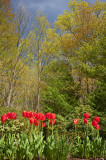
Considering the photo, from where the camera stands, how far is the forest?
1185 cm

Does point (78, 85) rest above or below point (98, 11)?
below

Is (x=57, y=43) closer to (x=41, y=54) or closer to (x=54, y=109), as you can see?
(x=41, y=54)

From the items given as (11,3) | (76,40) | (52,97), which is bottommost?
(52,97)

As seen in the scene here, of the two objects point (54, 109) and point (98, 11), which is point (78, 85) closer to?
point (54, 109)

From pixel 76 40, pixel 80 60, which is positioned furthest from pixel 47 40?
pixel 80 60

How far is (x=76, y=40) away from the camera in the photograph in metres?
15.6

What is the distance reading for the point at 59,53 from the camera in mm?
17469

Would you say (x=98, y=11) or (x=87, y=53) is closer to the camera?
(x=87, y=53)

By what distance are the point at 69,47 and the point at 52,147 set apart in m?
14.3

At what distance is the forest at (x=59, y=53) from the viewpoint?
38.9ft

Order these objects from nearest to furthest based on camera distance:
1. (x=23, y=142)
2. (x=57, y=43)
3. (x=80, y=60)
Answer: (x=23, y=142), (x=80, y=60), (x=57, y=43)

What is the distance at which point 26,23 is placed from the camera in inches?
558

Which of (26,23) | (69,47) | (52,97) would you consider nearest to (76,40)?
(69,47)

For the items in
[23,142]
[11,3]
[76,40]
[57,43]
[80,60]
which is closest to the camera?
[23,142]
